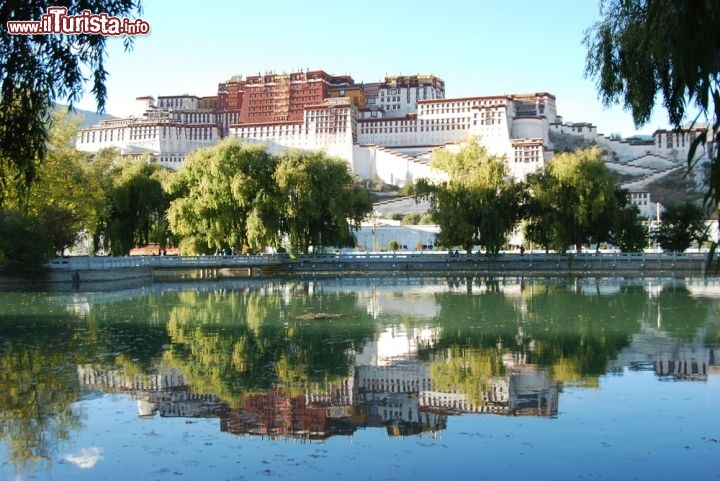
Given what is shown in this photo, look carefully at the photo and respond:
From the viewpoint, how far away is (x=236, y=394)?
415 inches

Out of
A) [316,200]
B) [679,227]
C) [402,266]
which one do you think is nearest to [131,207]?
[316,200]

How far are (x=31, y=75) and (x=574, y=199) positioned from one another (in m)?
31.8

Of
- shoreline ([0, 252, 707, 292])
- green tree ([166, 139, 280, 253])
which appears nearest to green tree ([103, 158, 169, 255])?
green tree ([166, 139, 280, 253])

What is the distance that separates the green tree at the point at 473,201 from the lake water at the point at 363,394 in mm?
15768

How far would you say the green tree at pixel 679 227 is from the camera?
37.7 metres

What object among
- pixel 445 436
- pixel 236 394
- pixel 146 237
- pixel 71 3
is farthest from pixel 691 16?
pixel 146 237

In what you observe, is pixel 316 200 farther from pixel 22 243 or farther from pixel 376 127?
pixel 376 127

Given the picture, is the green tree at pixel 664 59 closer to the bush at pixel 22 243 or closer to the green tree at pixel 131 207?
the bush at pixel 22 243

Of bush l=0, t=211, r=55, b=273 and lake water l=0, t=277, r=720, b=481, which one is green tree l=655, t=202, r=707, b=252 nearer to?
lake water l=0, t=277, r=720, b=481

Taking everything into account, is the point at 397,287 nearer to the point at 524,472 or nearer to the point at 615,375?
the point at 615,375

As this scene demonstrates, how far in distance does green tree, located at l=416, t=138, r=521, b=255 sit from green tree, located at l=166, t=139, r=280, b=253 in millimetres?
6930

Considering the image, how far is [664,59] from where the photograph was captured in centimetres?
654

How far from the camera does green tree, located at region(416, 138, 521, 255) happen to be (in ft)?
119

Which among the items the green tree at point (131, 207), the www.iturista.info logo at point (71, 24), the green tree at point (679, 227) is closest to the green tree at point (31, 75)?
the www.iturista.info logo at point (71, 24)
